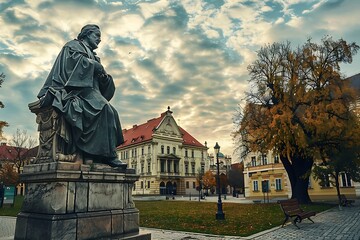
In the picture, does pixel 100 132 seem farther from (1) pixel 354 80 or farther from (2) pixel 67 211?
(1) pixel 354 80

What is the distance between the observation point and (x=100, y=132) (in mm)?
6289

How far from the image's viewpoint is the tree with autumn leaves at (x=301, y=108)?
21516mm

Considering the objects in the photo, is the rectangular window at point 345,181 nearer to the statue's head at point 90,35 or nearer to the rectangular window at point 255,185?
the rectangular window at point 255,185

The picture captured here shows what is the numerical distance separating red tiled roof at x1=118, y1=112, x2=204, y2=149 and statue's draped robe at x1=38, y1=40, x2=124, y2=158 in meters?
60.0

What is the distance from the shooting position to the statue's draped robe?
5824 millimetres

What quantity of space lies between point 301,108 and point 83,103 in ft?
69.4

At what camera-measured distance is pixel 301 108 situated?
936 inches

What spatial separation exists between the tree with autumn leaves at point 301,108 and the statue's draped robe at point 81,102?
56.7 ft

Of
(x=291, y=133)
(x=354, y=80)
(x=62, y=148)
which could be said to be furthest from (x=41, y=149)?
(x=354, y=80)

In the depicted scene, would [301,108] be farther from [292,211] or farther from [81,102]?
[81,102]

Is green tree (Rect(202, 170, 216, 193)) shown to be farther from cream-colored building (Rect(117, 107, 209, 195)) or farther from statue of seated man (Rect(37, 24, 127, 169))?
statue of seated man (Rect(37, 24, 127, 169))

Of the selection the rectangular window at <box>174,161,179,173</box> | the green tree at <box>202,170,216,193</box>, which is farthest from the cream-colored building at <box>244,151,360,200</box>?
the rectangular window at <box>174,161,179,173</box>

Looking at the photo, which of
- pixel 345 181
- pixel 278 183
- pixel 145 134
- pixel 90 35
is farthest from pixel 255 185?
pixel 90 35

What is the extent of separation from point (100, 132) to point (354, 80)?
44.1 metres
